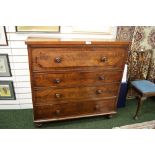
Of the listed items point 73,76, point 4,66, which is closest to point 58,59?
point 73,76

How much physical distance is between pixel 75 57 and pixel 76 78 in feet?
0.95

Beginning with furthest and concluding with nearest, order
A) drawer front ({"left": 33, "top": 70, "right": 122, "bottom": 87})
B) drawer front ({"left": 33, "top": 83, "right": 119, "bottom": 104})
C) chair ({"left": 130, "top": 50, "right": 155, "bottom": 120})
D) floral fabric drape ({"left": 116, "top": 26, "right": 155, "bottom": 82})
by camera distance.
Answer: floral fabric drape ({"left": 116, "top": 26, "right": 155, "bottom": 82}), chair ({"left": 130, "top": 50, "right": 155, "bottom": 120}), drawer front ({"left": 33, "top": 83, "right": 119, "bottom": 104}), drawer front ({"left": 33, "top": 70, "right": 122, "bottom": 87})

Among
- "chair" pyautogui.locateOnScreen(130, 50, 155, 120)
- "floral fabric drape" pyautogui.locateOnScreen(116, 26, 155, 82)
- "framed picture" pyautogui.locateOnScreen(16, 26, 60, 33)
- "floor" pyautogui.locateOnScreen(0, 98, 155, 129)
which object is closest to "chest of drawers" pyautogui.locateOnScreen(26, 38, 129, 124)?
"floor" pyautogui.locateOnScreen(0, 98, 155, 129)

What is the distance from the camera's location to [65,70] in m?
1.94

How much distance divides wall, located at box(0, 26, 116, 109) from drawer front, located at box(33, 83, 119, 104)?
1.91ft

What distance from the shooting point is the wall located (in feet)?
7.18

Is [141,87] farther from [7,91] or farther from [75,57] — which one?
[7,91]

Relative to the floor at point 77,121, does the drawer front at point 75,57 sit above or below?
above

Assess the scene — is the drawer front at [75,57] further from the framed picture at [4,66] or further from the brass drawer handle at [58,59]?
the framed picture at [4,66]

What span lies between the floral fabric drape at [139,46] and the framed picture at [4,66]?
169 cm

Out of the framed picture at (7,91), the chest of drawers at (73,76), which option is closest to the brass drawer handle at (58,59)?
the chest of drawers at (73,76)

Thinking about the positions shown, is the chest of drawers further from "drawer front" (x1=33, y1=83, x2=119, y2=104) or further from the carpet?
the carpet

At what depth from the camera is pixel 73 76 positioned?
201cm

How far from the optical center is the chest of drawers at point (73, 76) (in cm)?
180
